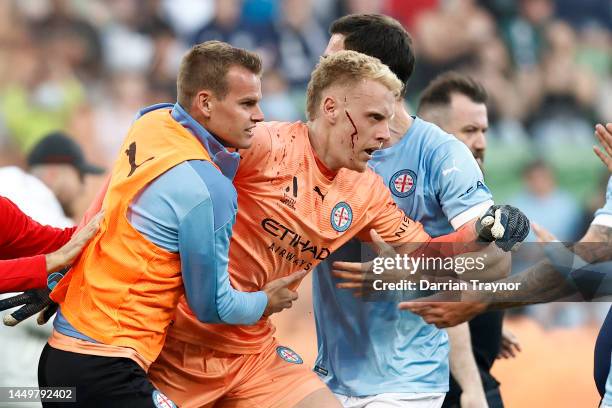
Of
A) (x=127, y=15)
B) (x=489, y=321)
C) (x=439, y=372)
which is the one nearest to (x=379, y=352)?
(x=439, y=372)

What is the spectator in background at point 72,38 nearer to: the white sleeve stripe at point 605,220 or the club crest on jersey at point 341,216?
the club crest on jersey at point 341,216

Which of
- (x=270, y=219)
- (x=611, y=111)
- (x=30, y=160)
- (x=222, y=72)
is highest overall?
(x=611, y=111)

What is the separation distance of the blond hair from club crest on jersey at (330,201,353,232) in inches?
28.2

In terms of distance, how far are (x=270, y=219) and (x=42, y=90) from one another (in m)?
6.06

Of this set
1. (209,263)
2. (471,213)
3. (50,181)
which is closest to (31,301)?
(209,263)

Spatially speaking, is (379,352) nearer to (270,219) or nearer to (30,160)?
(270,219)

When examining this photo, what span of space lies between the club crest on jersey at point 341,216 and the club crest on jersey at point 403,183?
1.47 feet

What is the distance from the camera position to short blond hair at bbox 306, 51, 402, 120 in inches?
172

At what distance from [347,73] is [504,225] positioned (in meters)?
0.91

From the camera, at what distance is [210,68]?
3.99m

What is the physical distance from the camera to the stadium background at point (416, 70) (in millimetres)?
9688

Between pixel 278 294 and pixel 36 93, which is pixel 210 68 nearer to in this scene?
pixel 278 294

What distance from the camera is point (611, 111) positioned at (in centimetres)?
1054

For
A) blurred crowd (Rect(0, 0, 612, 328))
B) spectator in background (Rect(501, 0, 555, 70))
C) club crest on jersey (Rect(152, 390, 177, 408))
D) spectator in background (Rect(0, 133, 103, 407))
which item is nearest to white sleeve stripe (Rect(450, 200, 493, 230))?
club crest on jersey (Rect(152, 390, 177, 408))
